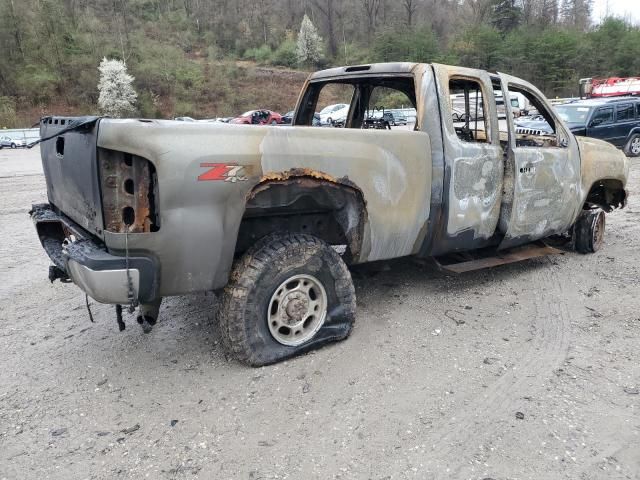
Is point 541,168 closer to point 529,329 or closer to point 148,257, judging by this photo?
point 529,329

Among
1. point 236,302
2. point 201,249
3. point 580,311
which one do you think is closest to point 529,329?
point 580,311

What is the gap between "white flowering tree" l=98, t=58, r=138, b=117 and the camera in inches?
1849

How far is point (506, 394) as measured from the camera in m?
2.98

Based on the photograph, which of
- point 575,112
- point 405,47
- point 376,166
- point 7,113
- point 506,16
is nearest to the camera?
point 376,166

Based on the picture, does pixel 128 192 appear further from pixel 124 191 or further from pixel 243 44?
pixel 243 44

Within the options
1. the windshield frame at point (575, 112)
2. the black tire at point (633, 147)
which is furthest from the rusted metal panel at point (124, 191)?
the black tire at point (633, 147)

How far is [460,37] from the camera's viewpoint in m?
69.5

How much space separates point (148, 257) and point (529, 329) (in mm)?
2808

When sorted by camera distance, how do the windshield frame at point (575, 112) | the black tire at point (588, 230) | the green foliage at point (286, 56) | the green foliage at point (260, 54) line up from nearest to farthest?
the black tire at point (588, 230), the windshield frame at point (575, 112), the green foliage at point (286, 56), the green foliage at point (260, 54)

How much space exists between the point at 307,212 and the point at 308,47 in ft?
231

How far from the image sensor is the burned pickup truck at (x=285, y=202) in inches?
105

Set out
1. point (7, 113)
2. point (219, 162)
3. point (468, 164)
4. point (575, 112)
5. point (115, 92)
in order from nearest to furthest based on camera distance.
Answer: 1. point (219, 162)
2. point (468, 164)
3. point (575, 112)
4. point (7, 113)
5. point (115, 92)

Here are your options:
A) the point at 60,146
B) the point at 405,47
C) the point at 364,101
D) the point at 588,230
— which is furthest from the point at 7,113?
the point at 588,230

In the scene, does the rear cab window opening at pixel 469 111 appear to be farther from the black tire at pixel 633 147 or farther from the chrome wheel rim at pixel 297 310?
the black tire at pixel 633 147
